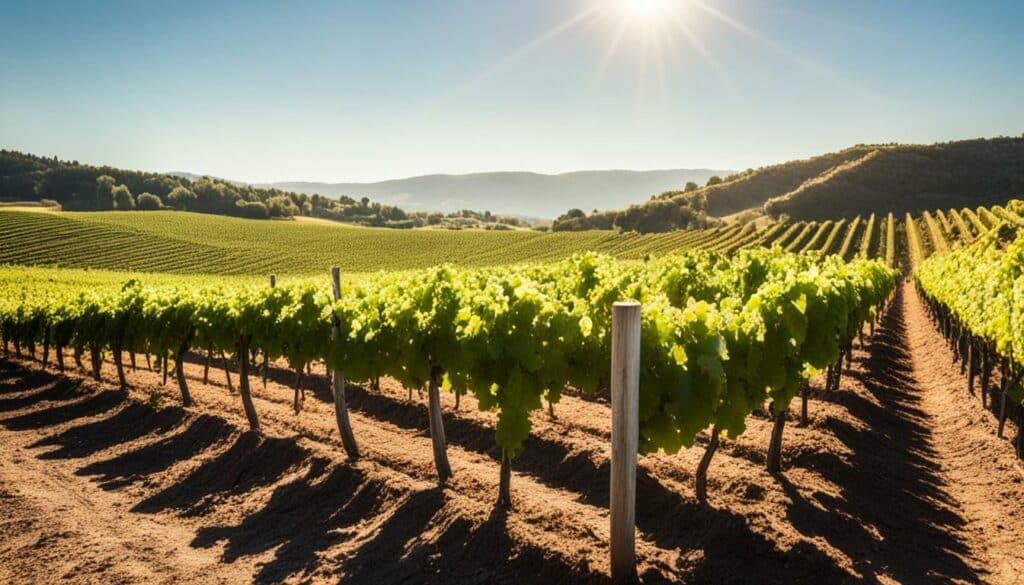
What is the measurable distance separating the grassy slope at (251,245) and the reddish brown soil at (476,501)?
5754 centimetres

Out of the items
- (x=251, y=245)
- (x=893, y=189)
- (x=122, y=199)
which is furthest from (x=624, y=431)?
(x=122, y=199)

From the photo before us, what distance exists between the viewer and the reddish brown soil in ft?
22.6

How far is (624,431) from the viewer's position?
18.1 ft

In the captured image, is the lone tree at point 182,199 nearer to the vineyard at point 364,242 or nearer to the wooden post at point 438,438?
the vineyard at point 364,242

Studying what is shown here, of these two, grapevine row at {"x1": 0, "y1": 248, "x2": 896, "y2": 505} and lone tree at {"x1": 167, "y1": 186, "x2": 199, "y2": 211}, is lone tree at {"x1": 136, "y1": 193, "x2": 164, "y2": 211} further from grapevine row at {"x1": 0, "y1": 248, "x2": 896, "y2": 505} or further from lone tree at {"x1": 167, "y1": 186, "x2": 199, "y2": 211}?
grapevine row at {"x1": 0, "y1": 248, "x2": 896, "y2": 505}

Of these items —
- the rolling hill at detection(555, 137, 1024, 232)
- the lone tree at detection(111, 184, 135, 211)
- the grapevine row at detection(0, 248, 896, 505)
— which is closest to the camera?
the grapevine row at detection(0, 248, 896, 505)

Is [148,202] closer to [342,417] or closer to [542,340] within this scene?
[342,417]

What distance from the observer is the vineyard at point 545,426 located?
685 cm

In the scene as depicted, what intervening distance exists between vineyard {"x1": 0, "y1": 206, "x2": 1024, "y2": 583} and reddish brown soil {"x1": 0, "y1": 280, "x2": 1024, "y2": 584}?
48 millimetres

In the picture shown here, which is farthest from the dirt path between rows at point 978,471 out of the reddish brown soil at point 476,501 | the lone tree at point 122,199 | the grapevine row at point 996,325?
the lone tree at point 122,199

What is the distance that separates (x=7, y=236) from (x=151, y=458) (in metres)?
74.0

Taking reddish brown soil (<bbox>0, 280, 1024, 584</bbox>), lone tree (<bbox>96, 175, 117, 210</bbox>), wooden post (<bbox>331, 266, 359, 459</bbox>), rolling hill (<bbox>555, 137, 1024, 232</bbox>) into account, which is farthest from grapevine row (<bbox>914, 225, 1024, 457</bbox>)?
lone tree (<bbox>96, 175, 117, 210</bbox>)

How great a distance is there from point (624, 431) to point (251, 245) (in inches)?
3180

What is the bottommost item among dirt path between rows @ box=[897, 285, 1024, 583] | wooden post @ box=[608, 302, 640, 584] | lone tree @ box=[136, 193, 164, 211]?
dirt path between rows @ box=[897, 285, 1024, 583]
